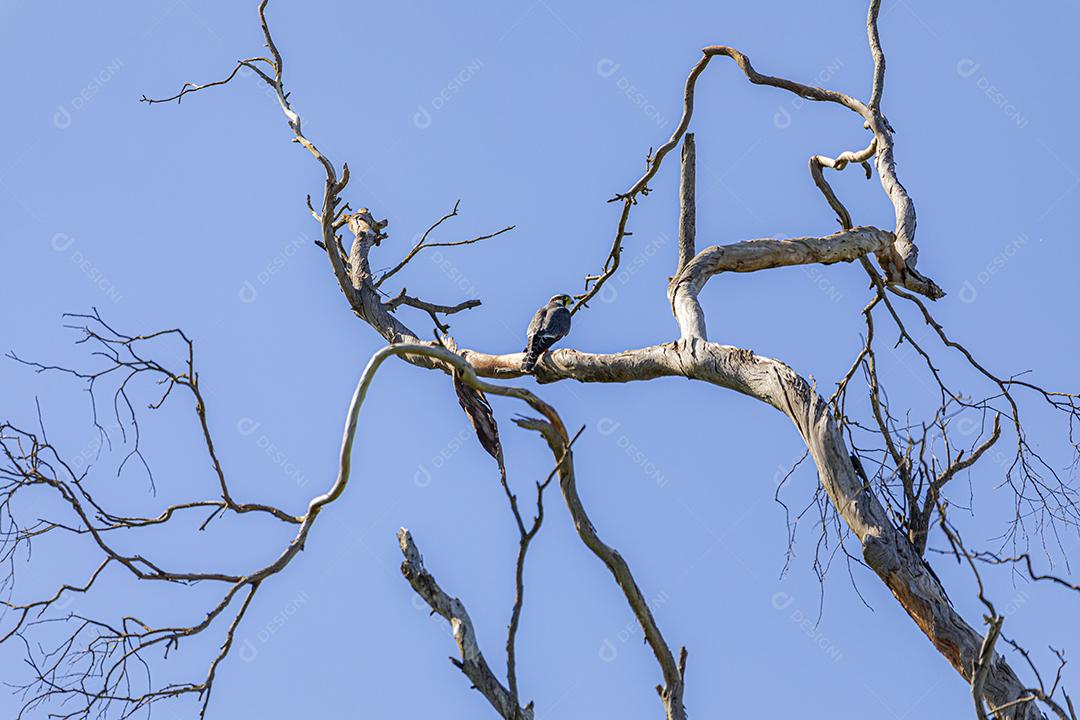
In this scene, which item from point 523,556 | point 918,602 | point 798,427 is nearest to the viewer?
point 523,556

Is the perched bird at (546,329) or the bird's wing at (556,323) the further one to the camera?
the bird's wing at (556,323)

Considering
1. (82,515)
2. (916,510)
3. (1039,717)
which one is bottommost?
(1039,717)

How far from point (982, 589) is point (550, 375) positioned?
2.61m

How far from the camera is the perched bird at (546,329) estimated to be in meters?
4.89

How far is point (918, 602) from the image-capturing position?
10.4 feet

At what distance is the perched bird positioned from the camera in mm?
4887

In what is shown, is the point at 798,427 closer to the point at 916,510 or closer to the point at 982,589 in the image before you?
the point at 916,510

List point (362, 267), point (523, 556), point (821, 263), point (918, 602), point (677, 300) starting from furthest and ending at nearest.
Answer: point (362, 267)
point (821, 263)
point (677, 300)
point (918, 602)
point (523, 556)

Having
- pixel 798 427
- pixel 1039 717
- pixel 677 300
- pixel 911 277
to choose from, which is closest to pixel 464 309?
pixel 677 300

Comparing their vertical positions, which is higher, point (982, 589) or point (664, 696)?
point (664, 696)

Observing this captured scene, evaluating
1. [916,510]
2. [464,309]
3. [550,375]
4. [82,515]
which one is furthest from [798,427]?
[464,309]

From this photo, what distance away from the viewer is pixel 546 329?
5.23m

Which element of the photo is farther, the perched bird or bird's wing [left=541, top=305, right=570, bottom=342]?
bird's wing [left=541, top=305, right=570, bottom=342]

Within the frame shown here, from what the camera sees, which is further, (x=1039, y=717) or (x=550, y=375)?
(x=550, y=375)
